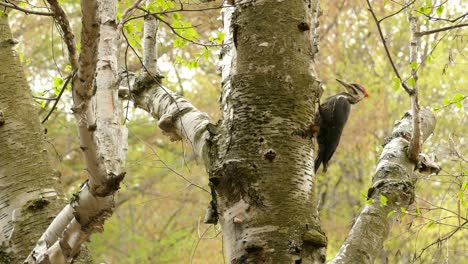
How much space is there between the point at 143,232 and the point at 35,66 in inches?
122

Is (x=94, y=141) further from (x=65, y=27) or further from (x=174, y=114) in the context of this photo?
(x=174, y=114)

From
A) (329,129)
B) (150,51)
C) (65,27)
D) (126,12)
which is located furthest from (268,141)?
(329,129)

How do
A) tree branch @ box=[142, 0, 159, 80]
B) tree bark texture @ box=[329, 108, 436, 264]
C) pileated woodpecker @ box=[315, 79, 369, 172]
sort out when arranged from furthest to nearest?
pileated woodpecker @ box=[315, 79, 369, 172], tree branch @ box=[142, 0, 159, 80], tree bark texture @ box=[329, 108, 436, 264]

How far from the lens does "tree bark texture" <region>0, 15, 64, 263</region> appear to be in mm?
3021

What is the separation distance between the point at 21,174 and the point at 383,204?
182cm

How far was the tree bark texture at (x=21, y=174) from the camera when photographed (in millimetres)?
3021

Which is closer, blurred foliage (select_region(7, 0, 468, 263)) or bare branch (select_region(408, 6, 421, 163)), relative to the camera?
bare branch (select_region(408, 6, 421, 163))

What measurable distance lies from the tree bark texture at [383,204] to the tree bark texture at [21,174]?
1379 millimetres

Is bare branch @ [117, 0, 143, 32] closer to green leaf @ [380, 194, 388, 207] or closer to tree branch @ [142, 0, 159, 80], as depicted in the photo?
tree branch @ [142, 0, 159, 80]

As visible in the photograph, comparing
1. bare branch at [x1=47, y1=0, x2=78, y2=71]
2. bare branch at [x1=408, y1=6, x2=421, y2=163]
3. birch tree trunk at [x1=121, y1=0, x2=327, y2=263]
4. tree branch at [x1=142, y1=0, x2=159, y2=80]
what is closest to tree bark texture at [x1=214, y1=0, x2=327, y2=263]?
birch tree trunk at [x1=121, y1=0, x2=327, y2=263]

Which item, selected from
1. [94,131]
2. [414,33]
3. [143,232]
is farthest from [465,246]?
[94,131]

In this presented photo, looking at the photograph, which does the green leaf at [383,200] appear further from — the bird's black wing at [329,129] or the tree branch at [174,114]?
the bird's black wing at [329,129]

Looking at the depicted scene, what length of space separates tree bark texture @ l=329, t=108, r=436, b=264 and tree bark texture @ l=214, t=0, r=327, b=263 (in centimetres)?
86

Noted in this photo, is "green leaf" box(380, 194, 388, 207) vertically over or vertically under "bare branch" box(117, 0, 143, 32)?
under
